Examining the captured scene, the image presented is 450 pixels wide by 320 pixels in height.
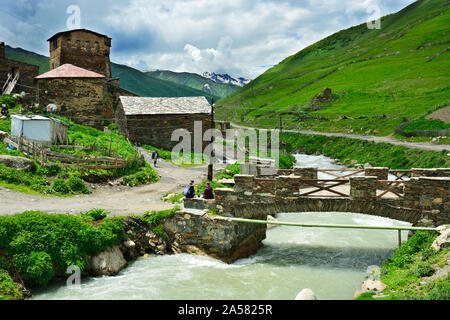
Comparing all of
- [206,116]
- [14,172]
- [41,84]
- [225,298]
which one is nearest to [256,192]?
[225,298]

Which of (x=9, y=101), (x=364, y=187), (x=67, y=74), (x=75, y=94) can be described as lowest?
(x=364, y=187)

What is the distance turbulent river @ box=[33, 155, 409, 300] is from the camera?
1284cm

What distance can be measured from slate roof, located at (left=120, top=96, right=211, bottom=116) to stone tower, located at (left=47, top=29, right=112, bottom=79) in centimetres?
1617

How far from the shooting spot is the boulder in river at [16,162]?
20.4 meters

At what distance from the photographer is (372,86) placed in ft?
284

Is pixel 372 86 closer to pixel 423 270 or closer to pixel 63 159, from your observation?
pixel 63 159

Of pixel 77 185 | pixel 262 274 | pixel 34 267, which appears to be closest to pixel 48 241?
pixel 34 267

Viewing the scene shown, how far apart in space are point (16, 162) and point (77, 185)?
365 cm

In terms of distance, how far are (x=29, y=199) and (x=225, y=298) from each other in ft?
39.0

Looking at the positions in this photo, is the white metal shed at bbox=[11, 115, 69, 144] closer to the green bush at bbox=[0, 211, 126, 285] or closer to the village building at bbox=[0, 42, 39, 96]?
the green bush at bbox=[0, 211, 126, 285]

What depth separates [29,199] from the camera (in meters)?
18.1

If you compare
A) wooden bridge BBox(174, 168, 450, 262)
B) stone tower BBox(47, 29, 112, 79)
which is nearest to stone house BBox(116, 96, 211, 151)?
stone tower BBox(47, 29, 112, 79)
